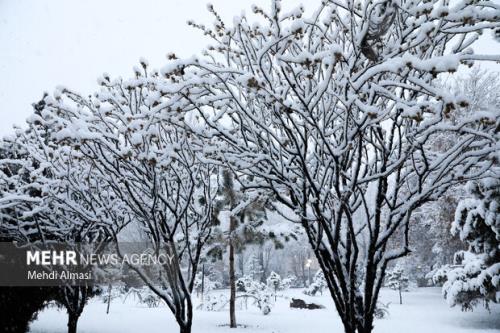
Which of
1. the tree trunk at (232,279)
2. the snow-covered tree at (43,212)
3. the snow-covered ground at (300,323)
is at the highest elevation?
the snow-covered tree at (43,212)

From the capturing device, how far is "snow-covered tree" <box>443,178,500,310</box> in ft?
29.9

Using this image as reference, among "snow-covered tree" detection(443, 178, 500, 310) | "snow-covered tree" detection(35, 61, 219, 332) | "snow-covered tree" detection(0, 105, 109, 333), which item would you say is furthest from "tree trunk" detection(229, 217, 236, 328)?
"snow-covered tree" detection(35, 61, 219, 332)

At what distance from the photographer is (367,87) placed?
3225mm

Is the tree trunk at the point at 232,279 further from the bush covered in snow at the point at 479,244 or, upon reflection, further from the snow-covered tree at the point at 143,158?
the snow-covered tree at the point at 143,158

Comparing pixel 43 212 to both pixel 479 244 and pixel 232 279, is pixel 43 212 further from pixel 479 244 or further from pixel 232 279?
pixel 479 244

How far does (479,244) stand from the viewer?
10.4 metres

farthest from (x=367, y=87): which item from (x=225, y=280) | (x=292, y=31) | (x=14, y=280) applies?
(x=225, y=280)

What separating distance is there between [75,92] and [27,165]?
6.82ft

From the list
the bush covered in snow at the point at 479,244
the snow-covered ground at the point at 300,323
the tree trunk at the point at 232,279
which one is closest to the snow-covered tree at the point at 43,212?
the snow-covered ground at the point at 300,323

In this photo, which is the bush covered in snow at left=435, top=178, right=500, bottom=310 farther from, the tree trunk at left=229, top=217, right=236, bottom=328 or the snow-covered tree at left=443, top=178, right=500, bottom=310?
the tree trunk at left=229, top=217, right=236, bottom=328

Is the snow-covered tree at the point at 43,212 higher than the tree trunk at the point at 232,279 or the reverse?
higher

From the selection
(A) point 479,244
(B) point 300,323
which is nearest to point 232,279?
(B) point 300,323

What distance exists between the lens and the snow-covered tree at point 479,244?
913cm

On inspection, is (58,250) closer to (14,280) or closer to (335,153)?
(14,280)
